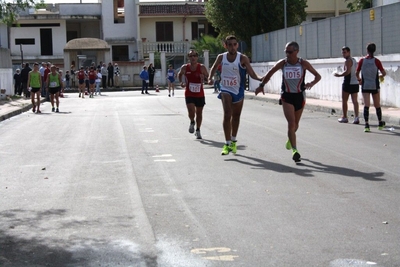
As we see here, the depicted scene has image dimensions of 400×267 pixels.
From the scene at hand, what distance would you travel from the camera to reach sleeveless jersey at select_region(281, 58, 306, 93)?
38.4 feet

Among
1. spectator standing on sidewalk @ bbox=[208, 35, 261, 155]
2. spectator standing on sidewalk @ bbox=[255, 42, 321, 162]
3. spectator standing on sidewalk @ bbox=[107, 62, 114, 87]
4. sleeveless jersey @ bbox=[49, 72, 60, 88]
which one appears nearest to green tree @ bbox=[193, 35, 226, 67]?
spectator standing on sidewalk @ bbox=[107, 62, 114, 87]

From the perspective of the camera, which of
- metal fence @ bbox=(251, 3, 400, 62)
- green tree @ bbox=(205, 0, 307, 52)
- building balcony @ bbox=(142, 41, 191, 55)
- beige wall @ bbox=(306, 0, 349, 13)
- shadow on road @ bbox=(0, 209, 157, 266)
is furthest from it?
building balcony @ bbox=(142, 41, 191, 55)

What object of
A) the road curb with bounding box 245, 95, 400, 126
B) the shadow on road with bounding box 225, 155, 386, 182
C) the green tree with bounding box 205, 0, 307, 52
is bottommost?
the shadow on road with bounding box 225, 155, 386, 182

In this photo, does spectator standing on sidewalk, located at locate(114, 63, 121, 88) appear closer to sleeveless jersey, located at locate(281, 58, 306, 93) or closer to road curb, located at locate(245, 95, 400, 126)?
road curb, located at locate(245, 95, 400, 126)

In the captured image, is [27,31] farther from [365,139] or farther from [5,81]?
[365,139]

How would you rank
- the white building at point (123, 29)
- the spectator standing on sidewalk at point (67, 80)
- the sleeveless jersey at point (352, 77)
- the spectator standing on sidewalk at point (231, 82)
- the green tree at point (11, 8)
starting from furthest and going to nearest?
the white building at point (123, 29) → the spectator standing on sidewalk at point (67, 80) → the sleeveless jersey at point (352, 77) → the spectator standing on sidewalk at point (231, 82) → the green tree at point (11, 8)

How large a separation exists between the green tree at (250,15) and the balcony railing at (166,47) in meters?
14.8

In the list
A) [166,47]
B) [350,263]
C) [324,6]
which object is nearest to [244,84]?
[350,263]

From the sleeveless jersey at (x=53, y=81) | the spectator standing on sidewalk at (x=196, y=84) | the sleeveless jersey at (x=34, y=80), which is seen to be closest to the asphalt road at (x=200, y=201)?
the spectator standing on sidewalk at (x=196, y=84)

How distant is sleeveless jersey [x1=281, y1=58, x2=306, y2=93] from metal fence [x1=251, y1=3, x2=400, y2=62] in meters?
11.2

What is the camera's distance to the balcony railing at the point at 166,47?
2495 inches

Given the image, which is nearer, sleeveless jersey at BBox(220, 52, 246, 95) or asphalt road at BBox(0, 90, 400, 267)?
asphalt road at BBox(0, 90, 400, 267)

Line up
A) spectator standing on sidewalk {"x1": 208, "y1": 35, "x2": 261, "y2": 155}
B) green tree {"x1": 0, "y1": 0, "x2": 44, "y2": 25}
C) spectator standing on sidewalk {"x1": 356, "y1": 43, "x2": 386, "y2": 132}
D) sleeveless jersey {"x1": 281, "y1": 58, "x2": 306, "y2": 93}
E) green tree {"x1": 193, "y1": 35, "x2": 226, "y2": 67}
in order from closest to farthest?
1. green tree {"x1": 0, "y1": 0, "x2": 44, "y2": 25}
2. sleeveless jersey {"x1": 281, "y1": 58, "x2": 306, "y2": 93}
3. spectator standing on sidewalk {"x1": 208, "y1": 35, "x2": 261, "y2": 155}
4. spectator standing on sidewalk {"x1": 356, "y1": 43, "x2": 386, "y2": 132}
5. green tree {"x1": 193, "y1": 35, "x2": 226, "y2": 67}

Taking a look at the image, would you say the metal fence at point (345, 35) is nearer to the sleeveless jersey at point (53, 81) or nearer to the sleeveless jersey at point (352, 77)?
the sleeveless jersey at point (352, 77)
